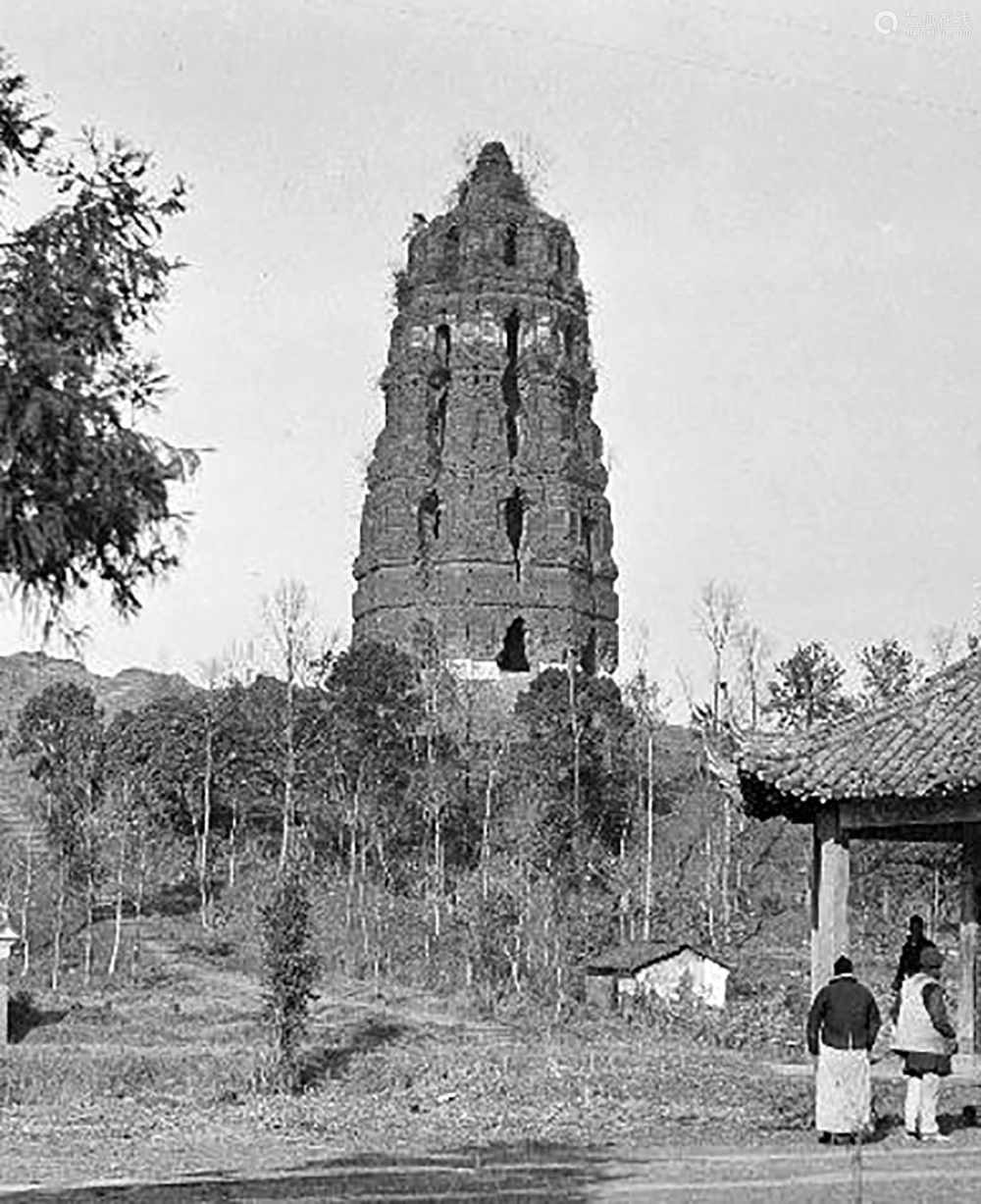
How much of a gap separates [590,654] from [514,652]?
7.28 ft

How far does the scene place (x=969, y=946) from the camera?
21.1 m

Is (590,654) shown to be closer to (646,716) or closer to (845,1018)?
(646,716)

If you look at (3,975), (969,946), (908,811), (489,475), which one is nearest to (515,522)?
(489,475)

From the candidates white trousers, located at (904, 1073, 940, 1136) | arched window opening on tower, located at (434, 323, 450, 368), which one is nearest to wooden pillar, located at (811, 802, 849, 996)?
white trousers, located at (904, 1073, 940, 1136)

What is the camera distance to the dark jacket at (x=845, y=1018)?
16.4 meters

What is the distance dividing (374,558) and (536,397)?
6.52 m

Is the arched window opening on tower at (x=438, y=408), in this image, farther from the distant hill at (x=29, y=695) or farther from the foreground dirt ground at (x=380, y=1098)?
the foreground dirt ground at (x=380, y=1098)

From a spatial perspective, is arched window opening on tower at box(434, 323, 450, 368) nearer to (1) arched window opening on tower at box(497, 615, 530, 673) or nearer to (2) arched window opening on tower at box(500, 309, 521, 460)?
(2) arched window opening on tower at box(500, 309, 521, 460)

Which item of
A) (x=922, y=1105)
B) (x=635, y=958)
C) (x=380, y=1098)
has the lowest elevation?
(x=380, y=1098)

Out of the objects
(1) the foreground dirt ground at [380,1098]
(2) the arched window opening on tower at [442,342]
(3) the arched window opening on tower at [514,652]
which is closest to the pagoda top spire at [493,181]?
(2) the arched window opening on tower at [442,342]

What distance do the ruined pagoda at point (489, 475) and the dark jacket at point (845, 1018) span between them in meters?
46.0

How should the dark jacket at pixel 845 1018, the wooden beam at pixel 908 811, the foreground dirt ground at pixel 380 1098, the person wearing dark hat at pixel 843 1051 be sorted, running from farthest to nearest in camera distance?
the wooden beam at pixel 908 811, the foreground dirt ground at pixel 380 1098, the dark jacket at pixel 845 1018, the person wearing dark hat at pixel 843 1051

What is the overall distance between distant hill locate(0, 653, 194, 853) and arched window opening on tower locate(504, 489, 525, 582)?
13.5m

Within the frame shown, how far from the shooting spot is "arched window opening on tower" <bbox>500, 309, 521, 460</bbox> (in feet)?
213
